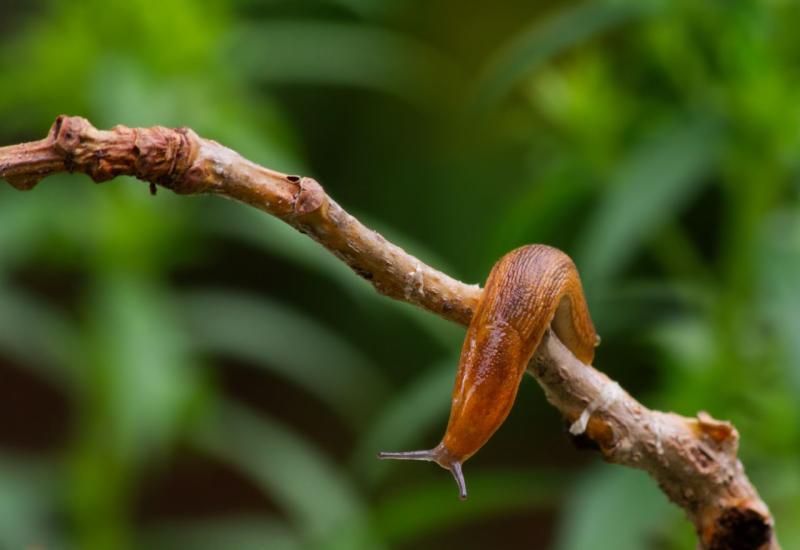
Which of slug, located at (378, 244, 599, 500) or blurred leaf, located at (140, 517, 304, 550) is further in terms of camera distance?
blurred leaf, located at (140, 517, 304, 550)

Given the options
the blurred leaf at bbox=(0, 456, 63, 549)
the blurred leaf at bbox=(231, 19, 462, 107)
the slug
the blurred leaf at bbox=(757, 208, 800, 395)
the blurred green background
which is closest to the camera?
the slug

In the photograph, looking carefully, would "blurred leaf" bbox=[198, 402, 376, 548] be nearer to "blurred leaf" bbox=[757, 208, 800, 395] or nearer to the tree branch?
"blurred leaf" bbox=[757, 208, 800, 395]

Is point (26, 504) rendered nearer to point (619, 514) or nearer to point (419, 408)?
point (419, 408)

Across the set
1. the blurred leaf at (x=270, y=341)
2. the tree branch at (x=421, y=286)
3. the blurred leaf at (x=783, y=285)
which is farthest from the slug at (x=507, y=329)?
the blurred leaf at (x=270, y=341)

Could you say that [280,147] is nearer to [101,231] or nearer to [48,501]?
[101,231]

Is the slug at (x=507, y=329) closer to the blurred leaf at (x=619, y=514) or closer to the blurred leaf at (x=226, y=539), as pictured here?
the blurred leaf at (x=619, y=514)

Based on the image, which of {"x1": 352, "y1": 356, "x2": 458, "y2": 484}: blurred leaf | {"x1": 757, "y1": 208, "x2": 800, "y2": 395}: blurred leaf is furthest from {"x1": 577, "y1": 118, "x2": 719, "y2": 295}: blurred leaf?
{"x1": 352, "y1": 356, "x2": 458, "y2": 484}: blurred leaf

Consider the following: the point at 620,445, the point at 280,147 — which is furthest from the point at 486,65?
the point at 620,445
